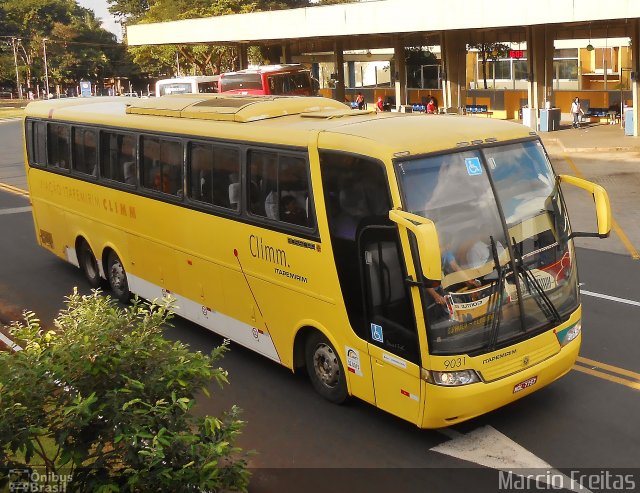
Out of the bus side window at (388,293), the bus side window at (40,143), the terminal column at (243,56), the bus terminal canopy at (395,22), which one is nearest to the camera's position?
the bus side window at (388,293)

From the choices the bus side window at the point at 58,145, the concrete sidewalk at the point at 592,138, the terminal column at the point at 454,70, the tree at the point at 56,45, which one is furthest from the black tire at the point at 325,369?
the tree at the point at 56,45

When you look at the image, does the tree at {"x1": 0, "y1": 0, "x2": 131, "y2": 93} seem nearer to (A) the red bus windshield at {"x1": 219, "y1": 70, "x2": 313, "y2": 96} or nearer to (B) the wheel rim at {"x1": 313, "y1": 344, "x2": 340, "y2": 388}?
(A) the red bus windshield at {"x1": 219, "y1": 70, "x2": 313, "y2": 96}

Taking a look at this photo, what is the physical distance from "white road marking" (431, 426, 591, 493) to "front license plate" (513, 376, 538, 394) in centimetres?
53

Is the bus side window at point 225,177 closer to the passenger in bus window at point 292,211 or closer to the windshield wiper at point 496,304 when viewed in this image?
the passenger in bus window at point 292,211

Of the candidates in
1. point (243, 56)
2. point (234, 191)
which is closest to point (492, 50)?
point (243, 56)

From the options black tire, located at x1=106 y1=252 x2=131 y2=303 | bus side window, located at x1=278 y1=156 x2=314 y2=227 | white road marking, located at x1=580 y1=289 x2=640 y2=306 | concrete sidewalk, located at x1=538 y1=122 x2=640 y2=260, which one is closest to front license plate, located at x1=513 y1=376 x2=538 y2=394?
bus side window, located at x1=278 y1=156 x2=314 y2=227

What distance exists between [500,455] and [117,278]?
7555mm

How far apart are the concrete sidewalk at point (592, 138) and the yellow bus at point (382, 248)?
21357 mm

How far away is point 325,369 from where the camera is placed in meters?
8.88

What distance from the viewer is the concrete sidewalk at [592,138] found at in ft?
97.1

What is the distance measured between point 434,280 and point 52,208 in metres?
10.1

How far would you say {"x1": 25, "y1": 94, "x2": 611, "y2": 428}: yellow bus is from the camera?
7363mm

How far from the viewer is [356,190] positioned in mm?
7918

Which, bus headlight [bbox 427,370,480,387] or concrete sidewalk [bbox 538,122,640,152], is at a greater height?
concrete sidewalk [bbox 538,122,640,152]
